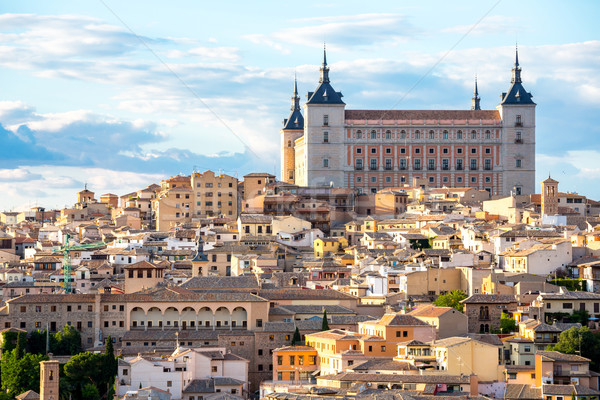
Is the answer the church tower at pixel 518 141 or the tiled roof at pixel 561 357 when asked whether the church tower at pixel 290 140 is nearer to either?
the church tower at pixel 518 141

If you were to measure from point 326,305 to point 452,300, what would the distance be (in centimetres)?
548

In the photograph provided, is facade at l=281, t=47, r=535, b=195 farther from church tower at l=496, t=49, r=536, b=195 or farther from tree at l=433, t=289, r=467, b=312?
tree at l=433, t=289, r=467, b=312

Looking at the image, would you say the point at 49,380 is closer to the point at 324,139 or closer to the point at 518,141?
the point at 324,139

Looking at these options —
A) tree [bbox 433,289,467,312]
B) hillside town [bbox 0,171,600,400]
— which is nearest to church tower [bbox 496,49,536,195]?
hillside town [bbox 0,171,600,400]

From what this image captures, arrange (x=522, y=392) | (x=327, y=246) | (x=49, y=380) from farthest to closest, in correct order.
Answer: (x=327, y=246), (x=49, y=380), (x=522, y=392)

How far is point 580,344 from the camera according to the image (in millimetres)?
51406

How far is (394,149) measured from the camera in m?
104

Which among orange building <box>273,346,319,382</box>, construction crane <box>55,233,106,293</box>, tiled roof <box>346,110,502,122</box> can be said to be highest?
tiled roof <box>346,110,502,122</box>

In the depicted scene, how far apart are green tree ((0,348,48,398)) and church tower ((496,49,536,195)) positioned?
5614cm

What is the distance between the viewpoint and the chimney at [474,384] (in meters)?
47.8

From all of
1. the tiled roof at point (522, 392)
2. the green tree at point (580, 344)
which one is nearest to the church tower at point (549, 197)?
the green tree at point (580, 344)

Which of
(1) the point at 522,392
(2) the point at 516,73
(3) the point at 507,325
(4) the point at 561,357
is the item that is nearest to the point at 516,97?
(2) the point at 516,73

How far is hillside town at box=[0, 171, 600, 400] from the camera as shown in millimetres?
49750

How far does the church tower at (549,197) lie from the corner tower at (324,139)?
2482 cm
